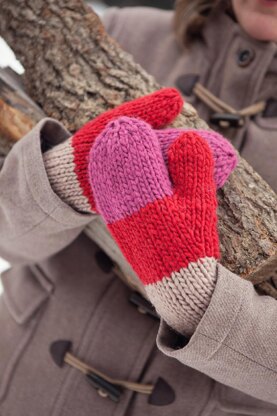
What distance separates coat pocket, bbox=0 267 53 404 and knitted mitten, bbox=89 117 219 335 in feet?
1.13

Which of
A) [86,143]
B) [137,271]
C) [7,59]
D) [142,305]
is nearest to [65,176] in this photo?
[86,143]

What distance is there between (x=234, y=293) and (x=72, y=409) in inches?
15.8

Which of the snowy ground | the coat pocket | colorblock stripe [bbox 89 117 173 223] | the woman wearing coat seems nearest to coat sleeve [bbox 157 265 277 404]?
the woman wearing coat

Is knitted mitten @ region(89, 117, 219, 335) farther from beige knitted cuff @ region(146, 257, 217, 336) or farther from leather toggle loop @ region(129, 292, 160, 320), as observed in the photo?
leather toggle loop @ region(129, 292, 160, 320)

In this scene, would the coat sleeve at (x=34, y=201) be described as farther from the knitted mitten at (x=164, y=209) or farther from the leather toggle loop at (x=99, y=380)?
the leather toggle loop at (x=99, y=380)

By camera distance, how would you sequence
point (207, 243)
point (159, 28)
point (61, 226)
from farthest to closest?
point (159, 28)
point (61, 226)
point (207, 243)

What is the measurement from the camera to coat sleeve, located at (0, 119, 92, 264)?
0.57m

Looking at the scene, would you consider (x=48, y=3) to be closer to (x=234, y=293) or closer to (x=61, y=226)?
(x=61, y=226)

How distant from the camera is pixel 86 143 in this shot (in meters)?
0.54

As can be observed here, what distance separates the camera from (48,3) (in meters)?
0.69

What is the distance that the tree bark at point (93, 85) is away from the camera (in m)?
0.55

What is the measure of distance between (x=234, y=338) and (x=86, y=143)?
288 millimetres

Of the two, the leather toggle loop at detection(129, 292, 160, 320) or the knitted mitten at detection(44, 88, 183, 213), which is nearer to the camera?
the knitted mitten at detection(44, 88, 183, 213)

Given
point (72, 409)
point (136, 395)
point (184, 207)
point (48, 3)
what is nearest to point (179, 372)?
point (136, 395)
